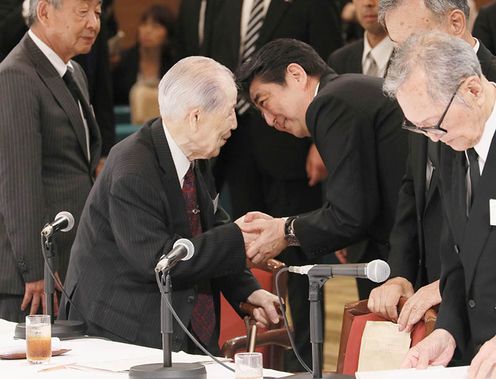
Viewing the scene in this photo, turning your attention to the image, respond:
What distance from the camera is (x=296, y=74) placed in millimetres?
4348

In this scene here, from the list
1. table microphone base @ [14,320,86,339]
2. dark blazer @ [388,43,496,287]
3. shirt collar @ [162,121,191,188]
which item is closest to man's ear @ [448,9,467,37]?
dark blazer @ [388,43,496,287]

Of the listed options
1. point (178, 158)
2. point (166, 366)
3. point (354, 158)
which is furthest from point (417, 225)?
point (166, 366)

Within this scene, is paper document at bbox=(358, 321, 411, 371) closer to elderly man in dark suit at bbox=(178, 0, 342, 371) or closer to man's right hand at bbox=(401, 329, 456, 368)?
man's right hand at bbox=(401, 329, 456, 368)

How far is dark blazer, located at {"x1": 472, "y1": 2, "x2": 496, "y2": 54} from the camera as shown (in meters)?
5.89

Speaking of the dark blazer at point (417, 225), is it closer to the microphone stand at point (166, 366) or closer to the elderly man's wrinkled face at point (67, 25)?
the microphone stand at point (166, 366)

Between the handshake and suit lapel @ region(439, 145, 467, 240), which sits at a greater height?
suit lapel @ region(439, 145, 467, 240)

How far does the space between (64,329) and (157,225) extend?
45 cm

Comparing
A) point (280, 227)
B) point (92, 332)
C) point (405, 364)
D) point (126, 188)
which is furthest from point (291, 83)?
point (405, 364)

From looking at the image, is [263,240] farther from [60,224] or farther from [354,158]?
[60,224]

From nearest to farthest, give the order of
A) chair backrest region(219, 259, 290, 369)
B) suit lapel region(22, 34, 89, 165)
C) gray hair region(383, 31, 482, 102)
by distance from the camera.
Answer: gray hair region(383, 31, 482, 102), chair backrest region(219, 259, 290, 369), suit lapel region(22, 34, 89, 165)

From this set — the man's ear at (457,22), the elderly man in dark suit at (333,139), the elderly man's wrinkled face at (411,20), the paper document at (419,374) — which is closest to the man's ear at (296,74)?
the elderly man in dark suit at (333,139)

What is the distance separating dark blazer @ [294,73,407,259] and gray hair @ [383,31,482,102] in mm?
1107

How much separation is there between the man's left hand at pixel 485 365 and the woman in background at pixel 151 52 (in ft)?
20.1

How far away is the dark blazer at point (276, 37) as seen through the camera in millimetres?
5902
